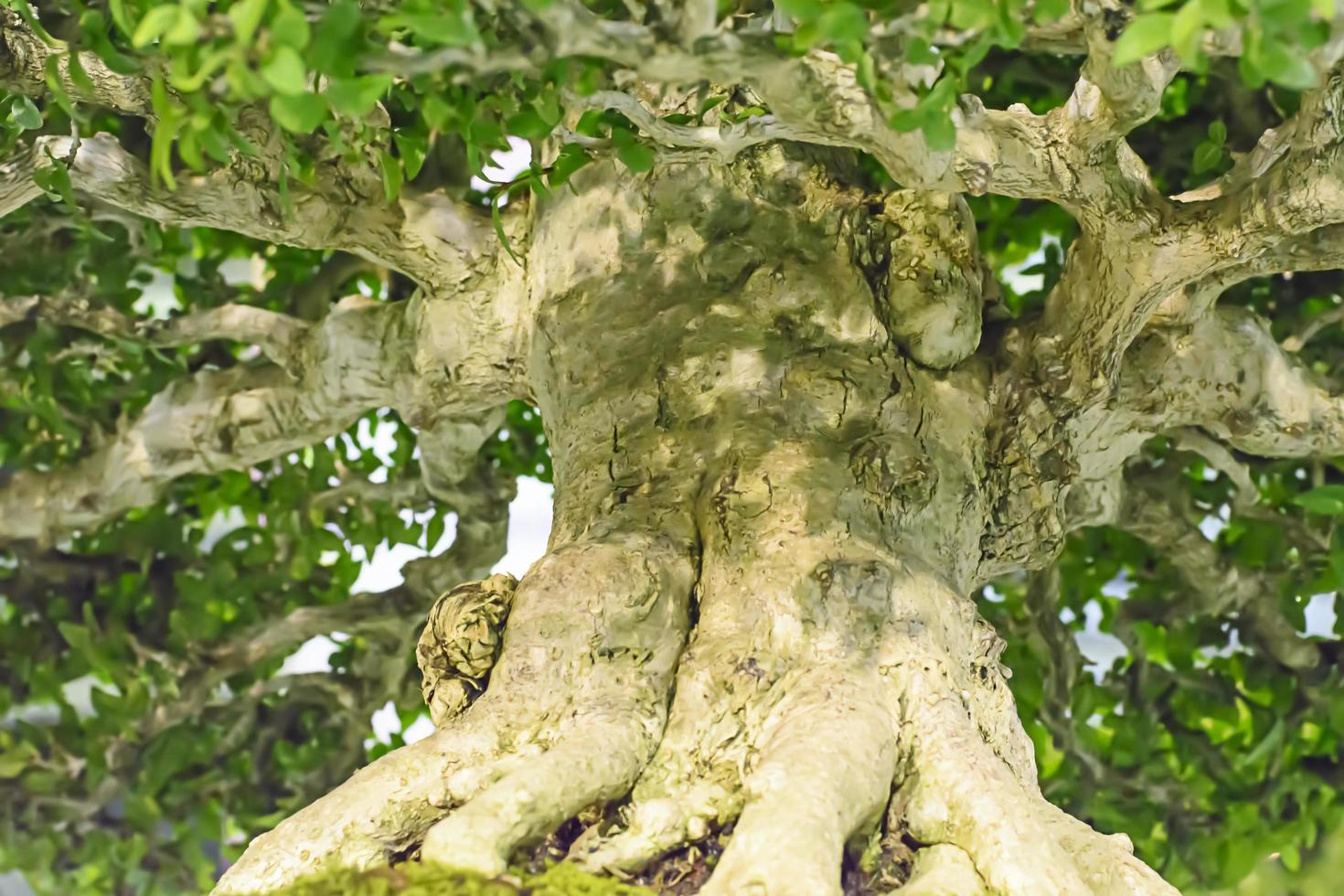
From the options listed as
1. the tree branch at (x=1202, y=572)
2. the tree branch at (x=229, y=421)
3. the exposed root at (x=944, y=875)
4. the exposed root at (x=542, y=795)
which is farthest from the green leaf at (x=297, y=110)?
the tree branch at (x=1202, y=572)

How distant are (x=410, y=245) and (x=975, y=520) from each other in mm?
751

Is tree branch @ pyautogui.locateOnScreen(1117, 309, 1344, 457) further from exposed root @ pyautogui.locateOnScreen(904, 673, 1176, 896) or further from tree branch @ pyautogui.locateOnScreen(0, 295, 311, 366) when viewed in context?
tree branch @ pyautogui.locateOnScreen(0, 295, 311, 366)

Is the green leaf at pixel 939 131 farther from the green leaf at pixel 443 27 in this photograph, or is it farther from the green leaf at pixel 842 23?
the green leaf at pixel 443 27

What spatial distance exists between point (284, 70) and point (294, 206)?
0.85 m

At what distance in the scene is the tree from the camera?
1.06m

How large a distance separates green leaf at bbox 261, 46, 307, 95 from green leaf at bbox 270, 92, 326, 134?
0.14ft

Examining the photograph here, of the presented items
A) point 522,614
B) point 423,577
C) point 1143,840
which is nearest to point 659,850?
point 522,614

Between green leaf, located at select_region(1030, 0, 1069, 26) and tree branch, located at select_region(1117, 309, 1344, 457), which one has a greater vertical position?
green leaf, located at select_region(1030, 0, 1069, 26)

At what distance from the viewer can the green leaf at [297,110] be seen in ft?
2.68

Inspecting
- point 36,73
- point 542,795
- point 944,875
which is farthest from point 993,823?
point 36,73

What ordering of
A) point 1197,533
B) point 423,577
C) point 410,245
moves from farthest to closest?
point 423,577
point 1197,533
point 410,245

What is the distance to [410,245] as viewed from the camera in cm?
168

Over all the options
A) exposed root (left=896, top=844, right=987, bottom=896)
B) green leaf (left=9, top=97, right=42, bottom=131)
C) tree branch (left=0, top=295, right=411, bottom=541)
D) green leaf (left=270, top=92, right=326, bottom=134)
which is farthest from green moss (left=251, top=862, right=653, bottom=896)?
tree branch (left=0, top=295, right=411, bottom=541)

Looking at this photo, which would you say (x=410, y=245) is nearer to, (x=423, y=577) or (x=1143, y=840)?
(x=423, y=577)
